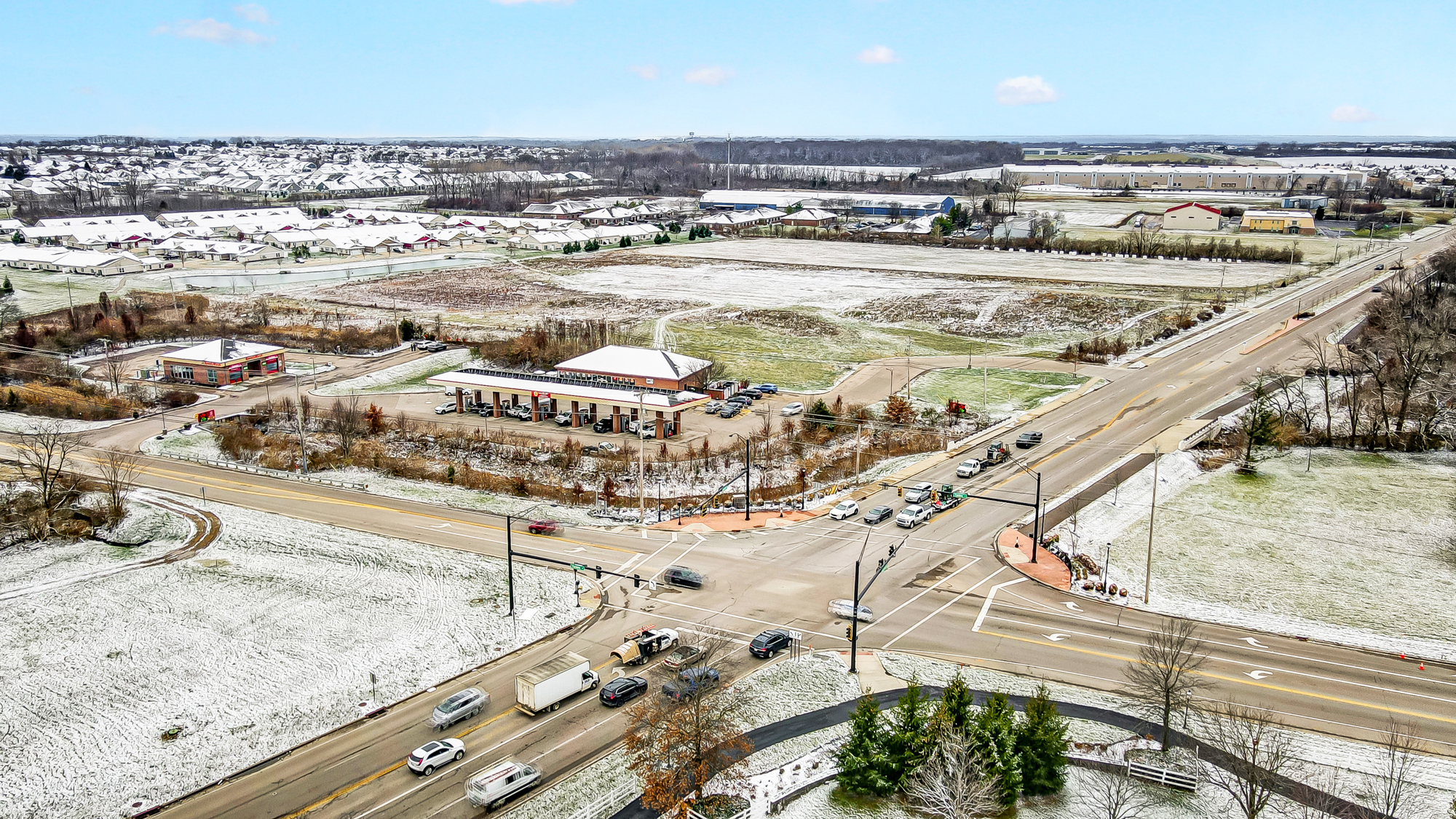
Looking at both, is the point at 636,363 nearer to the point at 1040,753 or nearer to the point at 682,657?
the point at 682,657

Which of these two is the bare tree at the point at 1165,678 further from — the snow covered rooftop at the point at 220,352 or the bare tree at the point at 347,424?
the snow covered rooftop at the point at 220,352

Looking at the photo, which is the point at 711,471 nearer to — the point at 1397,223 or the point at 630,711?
the point at 630,711

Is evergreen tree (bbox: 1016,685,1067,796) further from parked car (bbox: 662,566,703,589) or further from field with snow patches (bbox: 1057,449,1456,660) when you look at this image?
parked car (bbox: 662,566,703,589)

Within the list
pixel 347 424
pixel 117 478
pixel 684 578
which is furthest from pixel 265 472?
pixel 684 578

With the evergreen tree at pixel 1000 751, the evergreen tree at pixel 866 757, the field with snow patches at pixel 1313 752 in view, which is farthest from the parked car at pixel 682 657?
the evergreen tree at pixel 1000 751

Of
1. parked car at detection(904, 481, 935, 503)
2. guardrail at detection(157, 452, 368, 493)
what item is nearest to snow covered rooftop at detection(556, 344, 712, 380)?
guardrail at detection(157, 452, 368, 493)

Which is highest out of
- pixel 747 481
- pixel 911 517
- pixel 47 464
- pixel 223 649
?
pixel 47 464
